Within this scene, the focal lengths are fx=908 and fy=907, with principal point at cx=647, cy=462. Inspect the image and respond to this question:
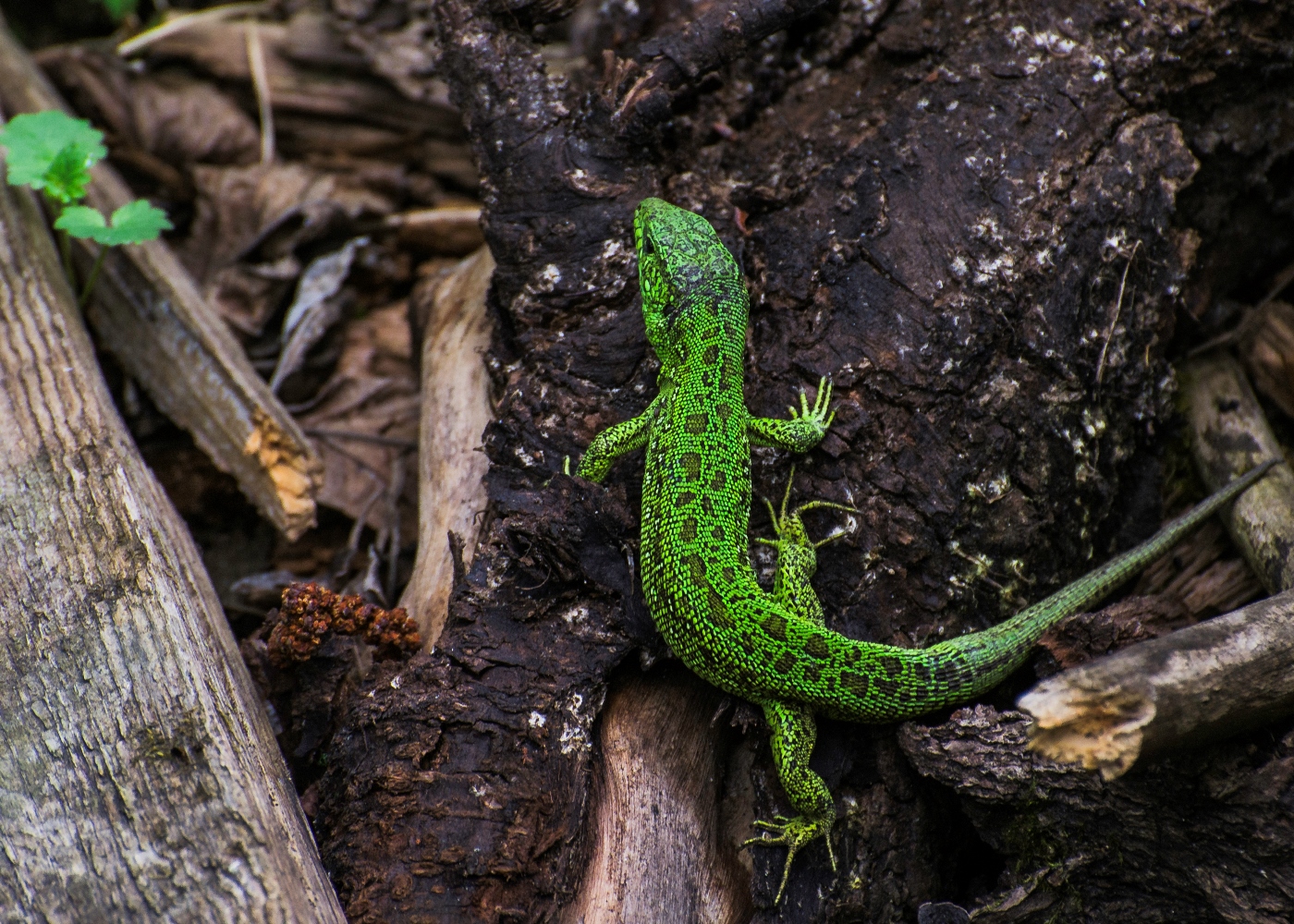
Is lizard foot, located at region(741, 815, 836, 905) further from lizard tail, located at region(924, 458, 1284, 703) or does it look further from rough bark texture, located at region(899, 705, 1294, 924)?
lizard tail, located at region(924, 458, 1284, 703)

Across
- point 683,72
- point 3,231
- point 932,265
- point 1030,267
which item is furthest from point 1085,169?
point 3,231

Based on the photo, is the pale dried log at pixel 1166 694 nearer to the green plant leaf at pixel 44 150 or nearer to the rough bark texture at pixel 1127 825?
the rough bark texture at pixel 1127 825

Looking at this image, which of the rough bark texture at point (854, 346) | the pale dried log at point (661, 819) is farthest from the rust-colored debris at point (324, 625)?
the pale dried log at point (661, 819)

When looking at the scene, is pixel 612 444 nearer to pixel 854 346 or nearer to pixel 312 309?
pixel 854 346

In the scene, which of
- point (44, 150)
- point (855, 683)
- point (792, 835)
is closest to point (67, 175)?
point (44, 150)

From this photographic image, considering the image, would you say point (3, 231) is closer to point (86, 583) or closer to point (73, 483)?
point (73, 483)
